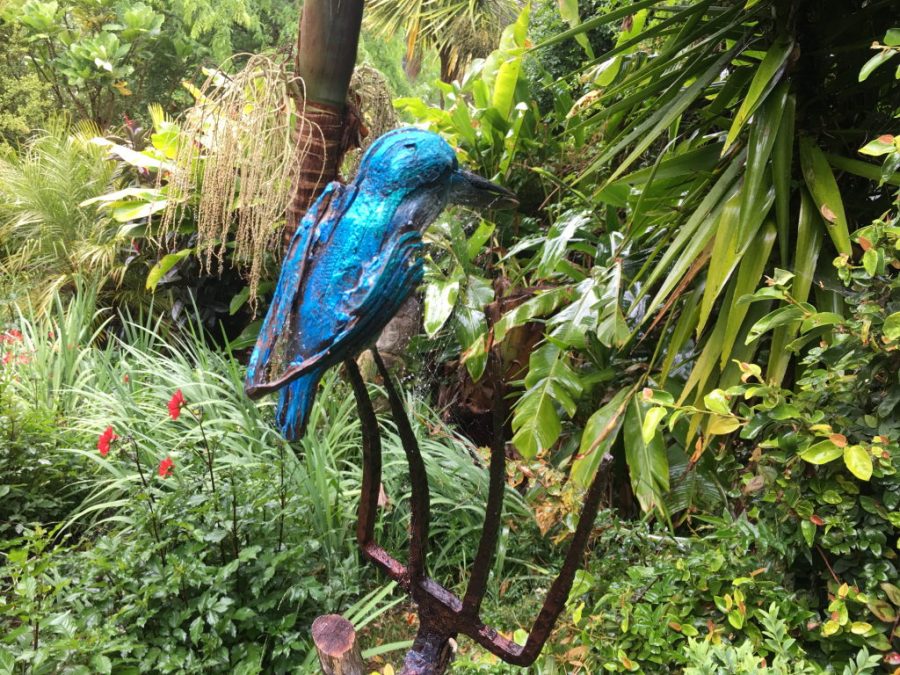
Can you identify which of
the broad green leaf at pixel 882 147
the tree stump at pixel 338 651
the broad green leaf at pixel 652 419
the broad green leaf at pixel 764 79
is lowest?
the tree stump at pixel 338 651

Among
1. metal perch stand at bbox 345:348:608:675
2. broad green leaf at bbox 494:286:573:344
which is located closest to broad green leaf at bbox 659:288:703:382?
broad green leaf at bbox 494:286:573:344

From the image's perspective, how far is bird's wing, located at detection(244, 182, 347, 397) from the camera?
0.96 meters

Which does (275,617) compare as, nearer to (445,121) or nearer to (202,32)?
(445,121)

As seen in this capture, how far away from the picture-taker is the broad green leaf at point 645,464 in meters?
1.59

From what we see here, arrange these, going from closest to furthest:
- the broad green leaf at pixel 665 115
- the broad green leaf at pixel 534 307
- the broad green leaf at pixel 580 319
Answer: the broad green leaf at pixel 665 115, the broad green leaf at pixel 580 319, the broad green leaf at pixel 534 307

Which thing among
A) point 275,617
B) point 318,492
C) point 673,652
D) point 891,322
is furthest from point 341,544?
point 891,322

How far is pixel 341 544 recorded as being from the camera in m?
1.94

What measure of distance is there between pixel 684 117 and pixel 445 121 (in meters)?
1.08

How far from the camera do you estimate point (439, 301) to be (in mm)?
1973

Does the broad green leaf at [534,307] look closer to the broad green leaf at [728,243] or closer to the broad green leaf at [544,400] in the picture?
the broad green leaf at [544,400]

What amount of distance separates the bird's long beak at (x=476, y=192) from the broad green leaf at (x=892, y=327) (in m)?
0.65

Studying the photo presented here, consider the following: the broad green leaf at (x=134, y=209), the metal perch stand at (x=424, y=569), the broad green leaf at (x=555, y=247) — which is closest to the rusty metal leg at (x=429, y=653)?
the metal perch stand at (x=424, y=569)

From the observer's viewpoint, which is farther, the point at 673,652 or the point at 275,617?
the point at 275,617

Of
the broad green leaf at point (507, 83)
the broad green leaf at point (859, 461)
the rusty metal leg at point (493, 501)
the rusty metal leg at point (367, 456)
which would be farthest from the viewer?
the broad green leaf at point (507, 83)
